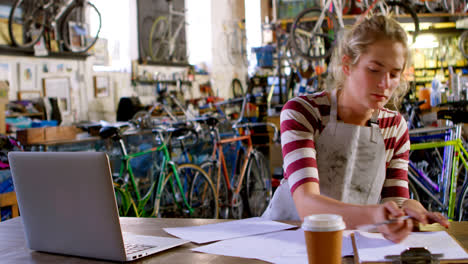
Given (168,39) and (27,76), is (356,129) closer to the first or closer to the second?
(27,76)

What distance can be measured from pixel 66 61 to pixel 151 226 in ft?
17.9

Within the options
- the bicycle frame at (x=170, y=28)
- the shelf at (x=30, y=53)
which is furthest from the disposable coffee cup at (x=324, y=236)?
the bicycle frame at (x=170, y=28)

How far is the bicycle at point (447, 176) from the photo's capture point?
3.48m

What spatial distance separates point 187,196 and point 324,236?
143 inches

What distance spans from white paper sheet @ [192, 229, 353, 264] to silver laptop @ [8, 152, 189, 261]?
128mm

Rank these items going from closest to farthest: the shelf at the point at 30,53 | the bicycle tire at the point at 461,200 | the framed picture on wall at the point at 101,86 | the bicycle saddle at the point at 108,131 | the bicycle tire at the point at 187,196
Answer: the bicycle tire at the point at 461,200
the bicycle saddle at the point at 108,131
the bicycle tire at the point at 187,196
the shelf at the point at 30,53
the framed picture on wall at the point at 101,86

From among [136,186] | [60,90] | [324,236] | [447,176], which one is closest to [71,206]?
[324,236]

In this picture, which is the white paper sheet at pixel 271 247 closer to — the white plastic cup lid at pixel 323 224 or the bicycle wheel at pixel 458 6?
the white plastic cup lid at pixel 323 224

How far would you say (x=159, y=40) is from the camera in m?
9.07

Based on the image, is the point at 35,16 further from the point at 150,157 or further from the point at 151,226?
the point at 151,226

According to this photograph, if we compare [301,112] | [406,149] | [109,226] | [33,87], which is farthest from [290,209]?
[33,87]

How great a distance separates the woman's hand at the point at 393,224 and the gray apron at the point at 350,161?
1.62 ft

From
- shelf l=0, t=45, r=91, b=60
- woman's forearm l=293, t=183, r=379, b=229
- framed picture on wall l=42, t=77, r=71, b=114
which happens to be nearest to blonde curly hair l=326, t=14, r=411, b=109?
woman's forearm l=293, t=183, r=379, b=229

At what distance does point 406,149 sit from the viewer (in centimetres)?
173
